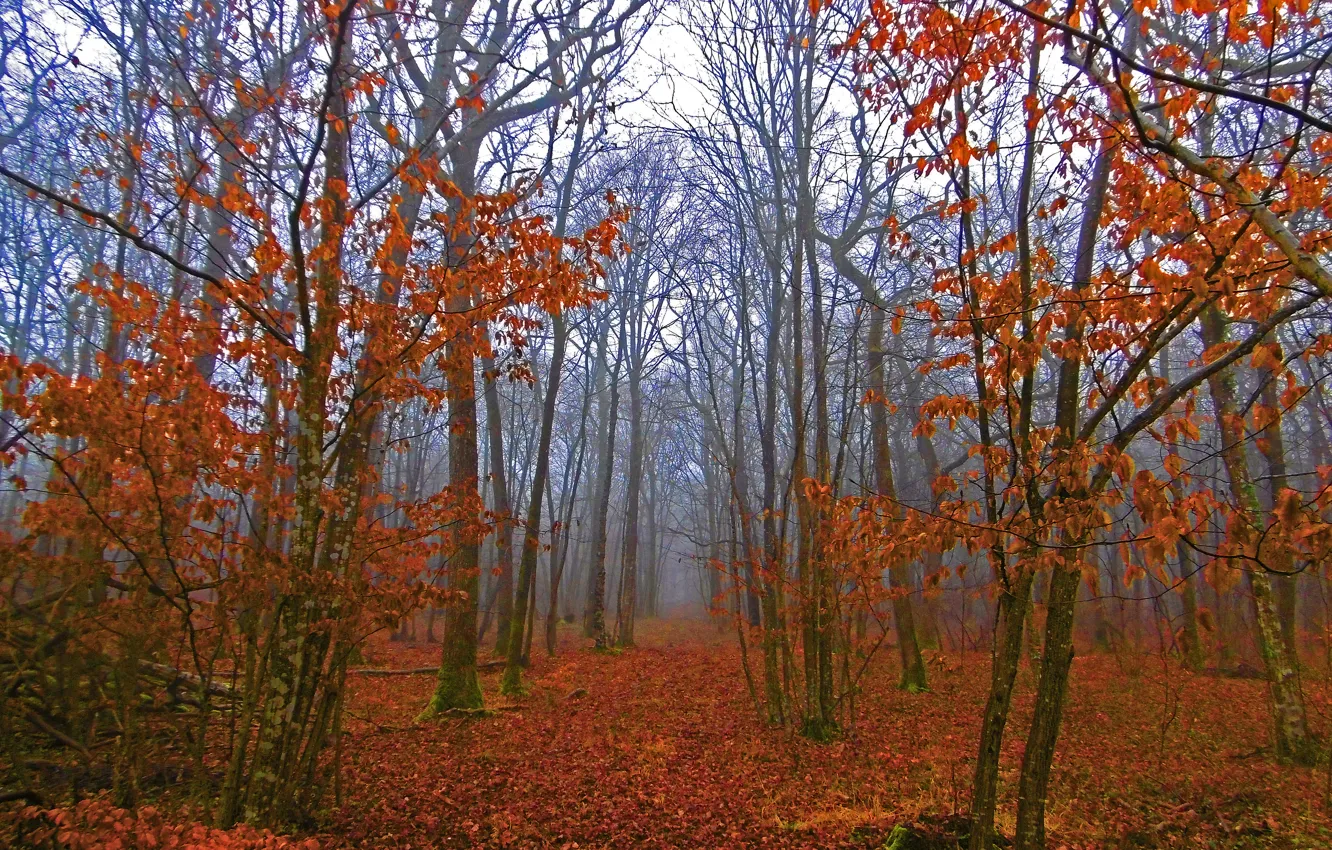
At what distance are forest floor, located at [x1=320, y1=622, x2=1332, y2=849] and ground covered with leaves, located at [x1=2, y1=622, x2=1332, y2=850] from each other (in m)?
0.02

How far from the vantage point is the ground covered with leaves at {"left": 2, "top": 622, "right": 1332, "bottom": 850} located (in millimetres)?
4824

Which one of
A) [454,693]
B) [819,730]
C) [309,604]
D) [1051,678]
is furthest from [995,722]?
[454,693]

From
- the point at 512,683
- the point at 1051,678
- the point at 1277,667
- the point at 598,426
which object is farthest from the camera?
the point at 598,426

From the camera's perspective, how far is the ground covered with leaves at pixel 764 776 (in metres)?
4.82

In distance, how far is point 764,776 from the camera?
6.18m

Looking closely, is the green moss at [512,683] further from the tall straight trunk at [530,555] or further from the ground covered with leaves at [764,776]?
the ground covered with leaves at [764,776]

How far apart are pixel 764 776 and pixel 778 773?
0.48ft

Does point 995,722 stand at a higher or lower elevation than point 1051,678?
lower

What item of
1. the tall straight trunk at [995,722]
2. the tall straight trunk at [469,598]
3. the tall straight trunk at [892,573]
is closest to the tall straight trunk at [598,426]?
the tall straight trunk at [892,573]

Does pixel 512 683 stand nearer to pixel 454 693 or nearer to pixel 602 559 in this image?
pixel 454 693

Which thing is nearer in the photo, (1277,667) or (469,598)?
(1277,667)

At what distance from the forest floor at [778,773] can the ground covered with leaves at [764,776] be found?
0.08 ft

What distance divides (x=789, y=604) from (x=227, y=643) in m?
5.33

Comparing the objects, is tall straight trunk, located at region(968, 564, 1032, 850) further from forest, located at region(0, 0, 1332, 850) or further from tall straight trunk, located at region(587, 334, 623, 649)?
tall straight trunk, located at region(587, 334, 623, 649)
